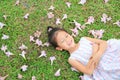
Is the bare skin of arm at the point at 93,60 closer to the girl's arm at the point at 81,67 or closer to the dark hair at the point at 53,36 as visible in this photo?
the girl's arm at the point at 81,67

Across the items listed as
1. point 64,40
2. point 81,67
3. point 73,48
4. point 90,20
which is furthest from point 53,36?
point 90,20

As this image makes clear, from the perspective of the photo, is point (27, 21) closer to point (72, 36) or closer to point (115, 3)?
point (72, 36)

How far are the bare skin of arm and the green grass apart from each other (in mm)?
162

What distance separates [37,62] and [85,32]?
91cm

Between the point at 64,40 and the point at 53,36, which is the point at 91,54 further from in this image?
the point at 53,36

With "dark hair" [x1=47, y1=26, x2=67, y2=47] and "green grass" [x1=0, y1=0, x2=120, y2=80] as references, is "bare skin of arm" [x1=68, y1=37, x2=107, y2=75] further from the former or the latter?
"dark hair" [x1=47, y1=26, x2=67, y2=47]

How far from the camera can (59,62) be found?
5.01m

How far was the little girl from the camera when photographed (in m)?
4.72

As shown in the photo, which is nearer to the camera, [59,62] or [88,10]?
[59,62]

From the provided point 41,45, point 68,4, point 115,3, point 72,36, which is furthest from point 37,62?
point 115,3

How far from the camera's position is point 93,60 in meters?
4.74

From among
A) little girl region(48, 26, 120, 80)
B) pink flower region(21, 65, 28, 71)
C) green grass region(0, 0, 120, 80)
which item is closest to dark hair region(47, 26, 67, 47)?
little girl region(48, 26, 120, 80)

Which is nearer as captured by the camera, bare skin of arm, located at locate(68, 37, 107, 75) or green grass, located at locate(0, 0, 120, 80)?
bare skin of arm, located at locate(68, 37, 107, 75)

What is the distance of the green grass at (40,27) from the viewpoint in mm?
4957
